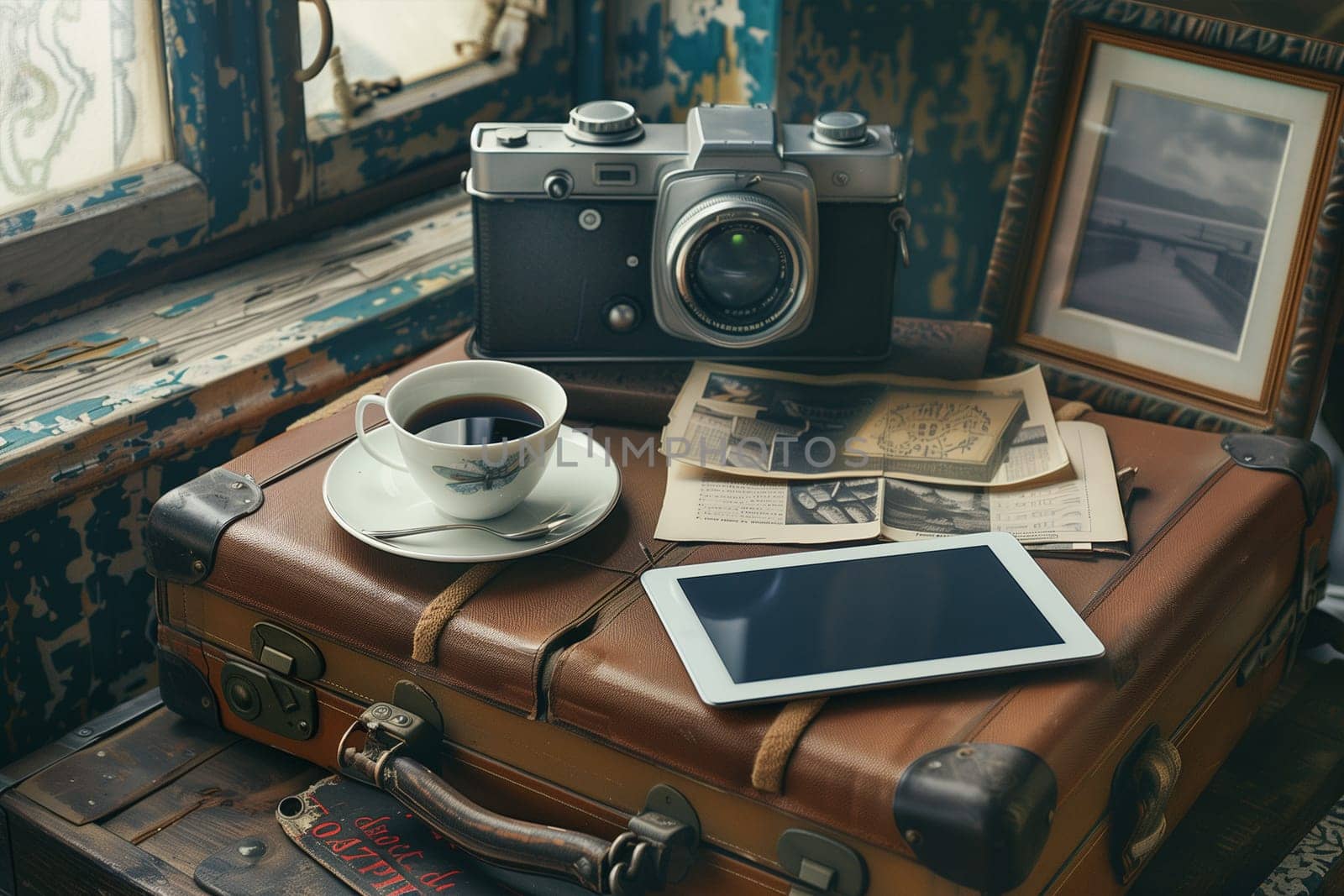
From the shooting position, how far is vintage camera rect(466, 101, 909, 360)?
1040mm

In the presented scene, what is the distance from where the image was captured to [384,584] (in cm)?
90

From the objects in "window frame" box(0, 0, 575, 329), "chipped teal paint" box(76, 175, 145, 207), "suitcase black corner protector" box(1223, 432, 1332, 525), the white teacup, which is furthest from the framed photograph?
"chipped teal paint" box(76, 175, 145, 207)

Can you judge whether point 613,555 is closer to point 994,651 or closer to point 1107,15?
point 994,651

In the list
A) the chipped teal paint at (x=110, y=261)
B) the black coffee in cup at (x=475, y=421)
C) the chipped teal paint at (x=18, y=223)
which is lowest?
the black coffee in cup at (x=475, y=421)

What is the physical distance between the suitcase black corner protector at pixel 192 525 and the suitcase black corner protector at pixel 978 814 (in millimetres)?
511

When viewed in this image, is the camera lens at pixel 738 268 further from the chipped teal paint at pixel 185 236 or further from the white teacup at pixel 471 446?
the chipped teal paint at pixel 185 236

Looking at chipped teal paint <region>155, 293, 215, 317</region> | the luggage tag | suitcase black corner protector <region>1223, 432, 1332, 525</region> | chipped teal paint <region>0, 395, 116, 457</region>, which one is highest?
suitcase black corner protector <region>1223, 432, 1332, 525</region>

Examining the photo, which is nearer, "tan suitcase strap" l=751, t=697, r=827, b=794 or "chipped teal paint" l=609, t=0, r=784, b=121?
"tan suitcase strap" l=751, t=697, r=827, b=794

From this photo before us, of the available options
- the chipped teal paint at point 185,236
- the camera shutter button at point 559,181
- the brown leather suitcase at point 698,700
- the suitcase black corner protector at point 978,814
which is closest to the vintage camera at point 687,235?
the camera shutter button at point 559,181

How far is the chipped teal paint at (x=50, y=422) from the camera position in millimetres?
1033

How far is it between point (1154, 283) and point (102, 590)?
3.03 feet

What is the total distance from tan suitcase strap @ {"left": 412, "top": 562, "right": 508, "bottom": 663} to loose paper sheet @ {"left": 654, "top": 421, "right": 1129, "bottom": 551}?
14 cm

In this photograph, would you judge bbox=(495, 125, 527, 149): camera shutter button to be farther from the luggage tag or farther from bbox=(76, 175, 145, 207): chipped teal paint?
the luggage tag

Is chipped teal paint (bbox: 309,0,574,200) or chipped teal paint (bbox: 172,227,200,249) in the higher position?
chipped teal paint (bbox: 309,0,574,200)
